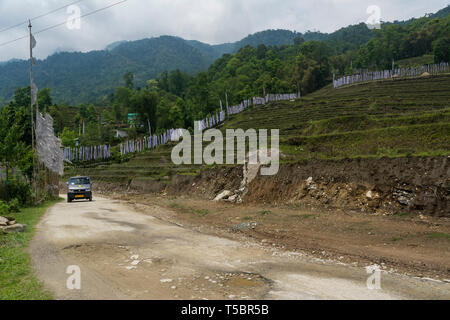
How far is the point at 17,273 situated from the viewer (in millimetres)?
7438

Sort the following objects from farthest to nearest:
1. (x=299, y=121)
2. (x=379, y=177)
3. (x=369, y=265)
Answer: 1. (x=299, y=121)
2. (x=379, y=177)
3. (x=369, y=265)

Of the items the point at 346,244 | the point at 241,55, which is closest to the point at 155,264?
the point at 346,244

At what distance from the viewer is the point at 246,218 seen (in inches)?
610

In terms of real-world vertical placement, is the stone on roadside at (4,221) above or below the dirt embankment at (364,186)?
below

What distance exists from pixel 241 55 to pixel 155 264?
157m

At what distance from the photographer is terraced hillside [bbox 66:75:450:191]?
659 inches

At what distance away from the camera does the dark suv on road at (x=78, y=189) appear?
26.3 metres

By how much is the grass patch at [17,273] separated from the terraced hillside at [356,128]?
13445 mm

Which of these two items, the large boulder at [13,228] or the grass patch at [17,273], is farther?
the large boulder at [13,228]

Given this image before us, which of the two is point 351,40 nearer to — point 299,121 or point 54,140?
point 299,121

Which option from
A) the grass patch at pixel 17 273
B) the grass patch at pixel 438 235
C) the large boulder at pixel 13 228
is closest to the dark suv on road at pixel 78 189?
the large boulder at pixel 13 228

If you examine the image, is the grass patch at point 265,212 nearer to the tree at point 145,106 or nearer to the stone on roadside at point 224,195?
the stone on roadside at point 224,195

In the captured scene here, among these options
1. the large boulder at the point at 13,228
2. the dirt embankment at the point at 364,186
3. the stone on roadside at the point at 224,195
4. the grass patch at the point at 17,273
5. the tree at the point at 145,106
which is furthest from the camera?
the tree at the point at 145,106

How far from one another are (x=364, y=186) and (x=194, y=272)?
9.98 metres
